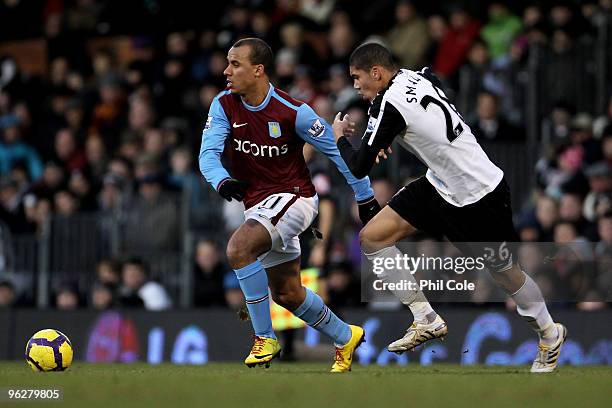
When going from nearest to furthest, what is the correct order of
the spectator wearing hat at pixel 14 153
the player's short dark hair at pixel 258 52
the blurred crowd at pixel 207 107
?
1. the player's short dark hair at pixel 258 52
2. the blurred crowd at pixel 207 107
3. the spectator wearing hat at pixel 14 153

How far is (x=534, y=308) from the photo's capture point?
10.1 meters

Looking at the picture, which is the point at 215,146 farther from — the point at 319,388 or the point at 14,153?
the point at 14,153

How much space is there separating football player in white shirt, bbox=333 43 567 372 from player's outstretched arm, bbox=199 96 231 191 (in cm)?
89

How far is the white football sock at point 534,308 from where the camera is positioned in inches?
399

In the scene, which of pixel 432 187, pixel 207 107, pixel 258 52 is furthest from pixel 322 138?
pixel 207 107

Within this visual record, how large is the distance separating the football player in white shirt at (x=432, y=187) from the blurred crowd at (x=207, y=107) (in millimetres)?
3754

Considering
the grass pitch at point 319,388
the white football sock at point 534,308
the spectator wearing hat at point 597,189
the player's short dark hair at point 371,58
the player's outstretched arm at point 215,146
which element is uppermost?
the player's short dark hair at point 371,58

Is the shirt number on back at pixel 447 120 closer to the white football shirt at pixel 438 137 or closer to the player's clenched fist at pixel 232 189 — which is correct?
the white football shirt at pixel 438 137

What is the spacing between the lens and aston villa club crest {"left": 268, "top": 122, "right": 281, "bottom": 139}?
10375 mm

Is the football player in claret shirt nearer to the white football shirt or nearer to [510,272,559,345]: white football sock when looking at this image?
the white football shirt

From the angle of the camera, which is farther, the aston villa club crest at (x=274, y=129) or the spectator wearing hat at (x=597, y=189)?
the spectator wearing hat at (x=597, y=189)

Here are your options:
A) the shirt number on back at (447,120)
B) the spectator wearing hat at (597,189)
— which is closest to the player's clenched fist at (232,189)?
the shirt number on back at (447,120)

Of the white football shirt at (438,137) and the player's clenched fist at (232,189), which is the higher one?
the white football shirt at (438,137)

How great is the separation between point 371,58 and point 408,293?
1737mm
